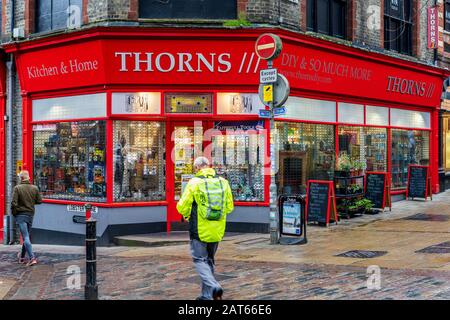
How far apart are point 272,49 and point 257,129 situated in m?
2.72

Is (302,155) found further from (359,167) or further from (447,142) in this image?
(447,142)

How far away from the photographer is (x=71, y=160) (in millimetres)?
14930

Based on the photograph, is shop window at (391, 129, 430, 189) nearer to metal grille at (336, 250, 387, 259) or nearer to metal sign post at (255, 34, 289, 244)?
metal sign post at (255, 34, 289, 244)

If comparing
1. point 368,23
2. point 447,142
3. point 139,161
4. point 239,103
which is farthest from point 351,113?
point 447,142

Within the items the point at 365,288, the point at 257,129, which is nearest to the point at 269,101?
the point at 257,129

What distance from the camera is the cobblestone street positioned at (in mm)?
8281

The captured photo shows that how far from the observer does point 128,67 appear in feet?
45.2

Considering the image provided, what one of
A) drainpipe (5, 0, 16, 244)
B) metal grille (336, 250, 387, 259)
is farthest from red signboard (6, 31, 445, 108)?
metal grille (336, 250, 387, 259)

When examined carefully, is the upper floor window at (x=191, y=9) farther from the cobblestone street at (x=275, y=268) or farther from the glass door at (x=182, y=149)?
the cobblestone street at (x=275, y=268)

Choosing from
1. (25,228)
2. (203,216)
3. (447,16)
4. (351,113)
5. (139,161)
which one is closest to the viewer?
(203,216)

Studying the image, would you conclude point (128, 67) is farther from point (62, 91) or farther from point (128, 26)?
point (62, 91)

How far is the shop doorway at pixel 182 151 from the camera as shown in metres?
14.5

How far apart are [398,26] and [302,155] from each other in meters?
6.61

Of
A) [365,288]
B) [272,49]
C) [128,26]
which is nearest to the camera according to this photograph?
[365,288]
